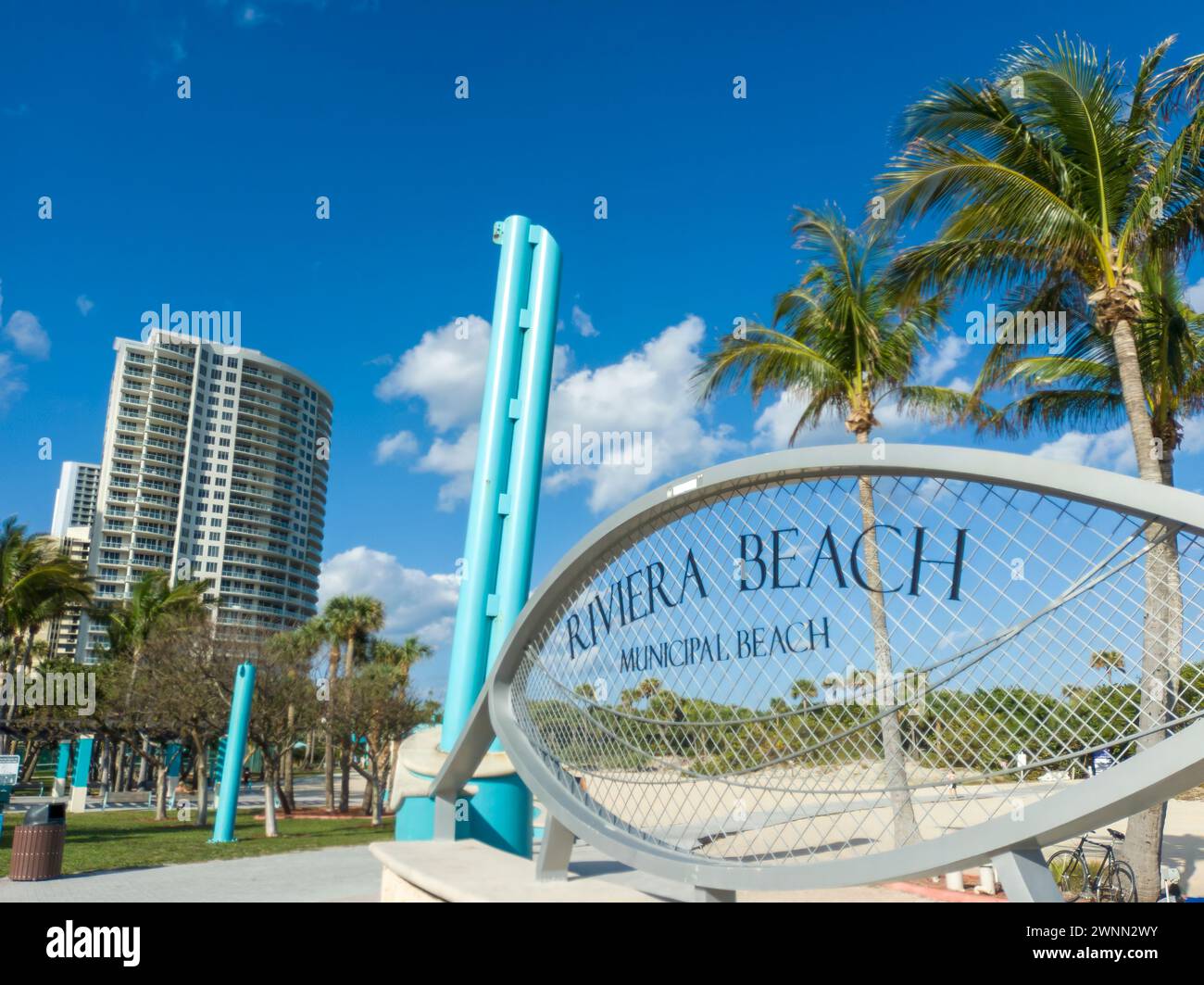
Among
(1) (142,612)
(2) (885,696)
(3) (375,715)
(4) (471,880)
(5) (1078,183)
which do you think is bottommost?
(3) (375,715)

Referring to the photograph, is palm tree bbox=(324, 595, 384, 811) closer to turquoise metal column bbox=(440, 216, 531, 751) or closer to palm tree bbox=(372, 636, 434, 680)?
palm tree bbox=(372, 636, 434, 680)

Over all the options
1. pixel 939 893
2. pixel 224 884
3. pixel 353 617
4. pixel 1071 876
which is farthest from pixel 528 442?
pixel 353 617

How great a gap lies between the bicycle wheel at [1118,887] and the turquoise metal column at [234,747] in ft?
53.1

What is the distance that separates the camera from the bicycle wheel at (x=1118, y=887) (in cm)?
976

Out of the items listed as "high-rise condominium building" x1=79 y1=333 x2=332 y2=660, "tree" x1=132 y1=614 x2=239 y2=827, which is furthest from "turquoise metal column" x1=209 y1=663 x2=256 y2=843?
"high-rise condominium building" x1=79 y1=333 x2=332 y2=660

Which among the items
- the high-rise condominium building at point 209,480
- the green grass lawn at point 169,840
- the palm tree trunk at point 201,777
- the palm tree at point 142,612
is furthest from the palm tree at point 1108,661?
the high-rise condominium building at point 209,480

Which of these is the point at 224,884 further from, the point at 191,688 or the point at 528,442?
the point at 191,688

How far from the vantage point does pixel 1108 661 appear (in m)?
4.12

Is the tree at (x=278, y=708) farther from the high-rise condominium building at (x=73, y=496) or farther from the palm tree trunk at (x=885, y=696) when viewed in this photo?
the high-rise condominium building at (x=73, y=496)

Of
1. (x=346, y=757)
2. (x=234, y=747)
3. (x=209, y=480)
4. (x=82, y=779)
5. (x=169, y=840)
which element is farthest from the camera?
(x=209, y=480)

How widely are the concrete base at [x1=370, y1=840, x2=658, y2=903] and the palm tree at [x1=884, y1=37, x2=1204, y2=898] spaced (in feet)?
22.3

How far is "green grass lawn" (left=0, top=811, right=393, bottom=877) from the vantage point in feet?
53.7

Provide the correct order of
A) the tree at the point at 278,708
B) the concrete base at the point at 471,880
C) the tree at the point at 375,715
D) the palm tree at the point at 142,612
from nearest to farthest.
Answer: the concrete base at the point at 471,880 → the tree at the point at 278,708 → the tree at the point at 375,715 → the palm tree at the point at 142,612

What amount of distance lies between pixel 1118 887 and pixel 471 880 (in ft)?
24.4
